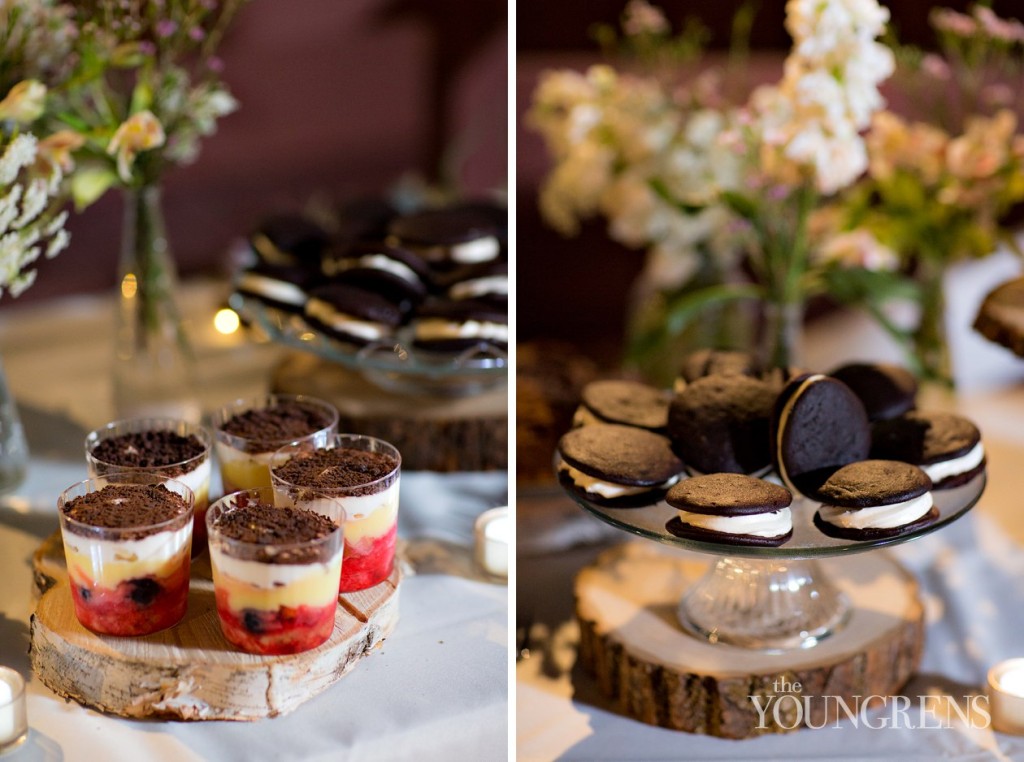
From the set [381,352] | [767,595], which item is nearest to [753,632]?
[767,595]

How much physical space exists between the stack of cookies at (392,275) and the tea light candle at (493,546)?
0.76ft

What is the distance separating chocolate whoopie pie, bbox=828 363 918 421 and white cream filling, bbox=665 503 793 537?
0.26m

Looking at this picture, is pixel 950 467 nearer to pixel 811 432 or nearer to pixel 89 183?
pixel 811 432

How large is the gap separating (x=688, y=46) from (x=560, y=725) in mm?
1065

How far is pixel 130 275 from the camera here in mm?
1490

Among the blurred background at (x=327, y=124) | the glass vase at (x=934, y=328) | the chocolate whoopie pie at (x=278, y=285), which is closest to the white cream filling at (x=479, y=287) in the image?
the chocolate whoopie pie at (x=278, y=285)

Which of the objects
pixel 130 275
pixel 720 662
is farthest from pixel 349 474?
pixel 130 275

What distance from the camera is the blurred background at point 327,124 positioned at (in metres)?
2.35

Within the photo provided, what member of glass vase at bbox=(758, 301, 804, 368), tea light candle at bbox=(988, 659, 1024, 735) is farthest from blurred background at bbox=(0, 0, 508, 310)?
tea light candle at bbox=(988, 659, 1024, 735)

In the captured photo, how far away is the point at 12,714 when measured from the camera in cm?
96

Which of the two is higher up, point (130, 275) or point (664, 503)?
point (130, 275)

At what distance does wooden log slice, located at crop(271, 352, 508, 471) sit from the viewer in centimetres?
147

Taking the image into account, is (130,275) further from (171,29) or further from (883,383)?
(883,383)

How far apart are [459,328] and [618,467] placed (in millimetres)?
368
